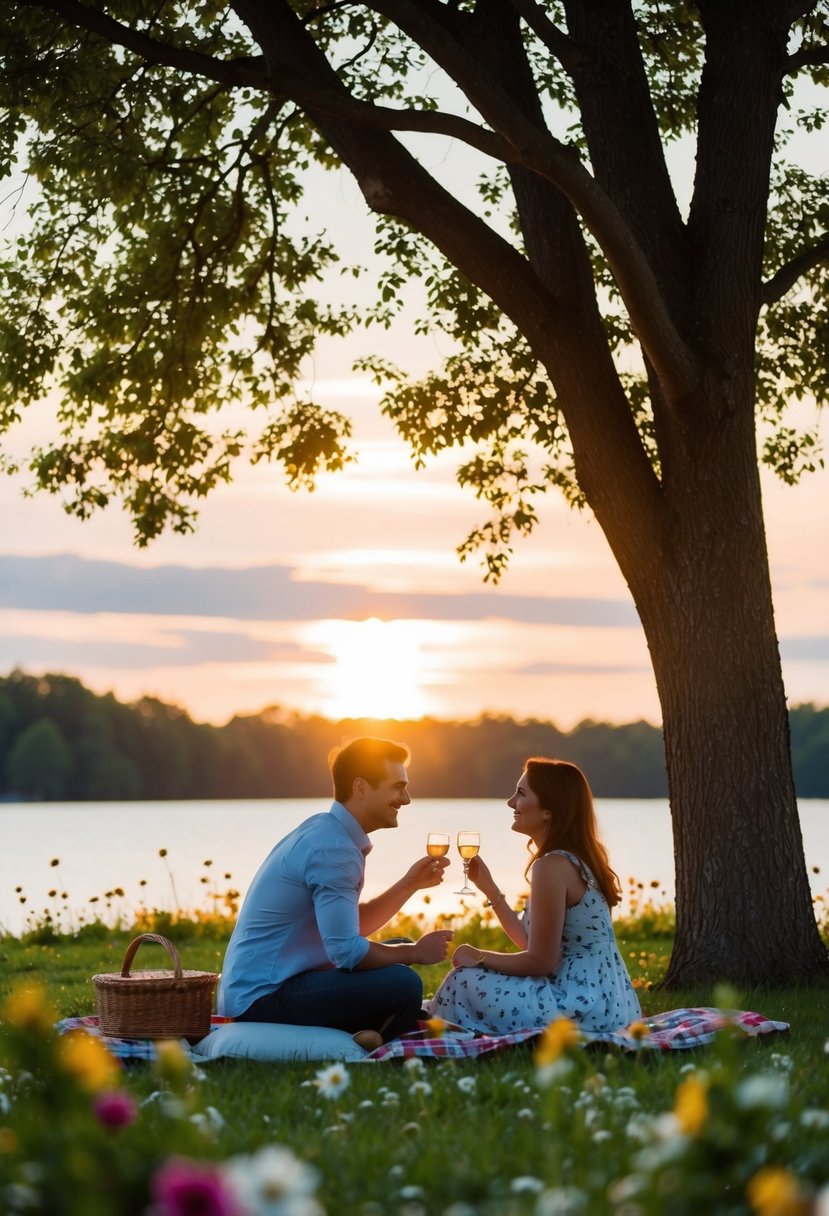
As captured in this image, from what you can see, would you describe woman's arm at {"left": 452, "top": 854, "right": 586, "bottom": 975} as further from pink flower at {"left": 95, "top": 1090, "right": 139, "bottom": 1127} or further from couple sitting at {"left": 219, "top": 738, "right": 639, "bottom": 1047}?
pink flower at {"left": 95, "top": 1090, "right": 139, "bottom": 1127}

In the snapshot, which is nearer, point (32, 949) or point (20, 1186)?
point (20, 1186)

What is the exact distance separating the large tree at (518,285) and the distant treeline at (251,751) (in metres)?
17.2

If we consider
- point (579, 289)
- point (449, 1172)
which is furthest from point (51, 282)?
point (449, 1172)

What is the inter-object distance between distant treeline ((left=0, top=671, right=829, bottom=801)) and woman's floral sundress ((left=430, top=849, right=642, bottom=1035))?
21.8 metres

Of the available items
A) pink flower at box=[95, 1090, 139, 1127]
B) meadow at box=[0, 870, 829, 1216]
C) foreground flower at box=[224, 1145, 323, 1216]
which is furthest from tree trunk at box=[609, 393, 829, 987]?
foreground flower at box=[224, 1145, 323, 1216]

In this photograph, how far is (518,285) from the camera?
8938 millimetres

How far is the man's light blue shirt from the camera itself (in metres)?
6.55

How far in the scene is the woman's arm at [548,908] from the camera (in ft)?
21.2

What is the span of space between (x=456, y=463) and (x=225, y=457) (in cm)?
204

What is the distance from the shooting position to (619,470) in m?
9.03

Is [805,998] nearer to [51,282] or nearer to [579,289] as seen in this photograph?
[579,289]

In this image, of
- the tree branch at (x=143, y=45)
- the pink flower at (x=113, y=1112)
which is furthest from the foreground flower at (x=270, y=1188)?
the tree branch at (x=143, y=45)

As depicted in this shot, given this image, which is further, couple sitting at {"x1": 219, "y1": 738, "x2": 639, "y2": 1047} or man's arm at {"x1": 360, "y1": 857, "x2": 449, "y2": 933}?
man's arm at {"x1": 360, "y1": 857, "x2": 449, "y2": 933}

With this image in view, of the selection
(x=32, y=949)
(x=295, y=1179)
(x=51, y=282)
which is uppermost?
(x=51, y=282)
